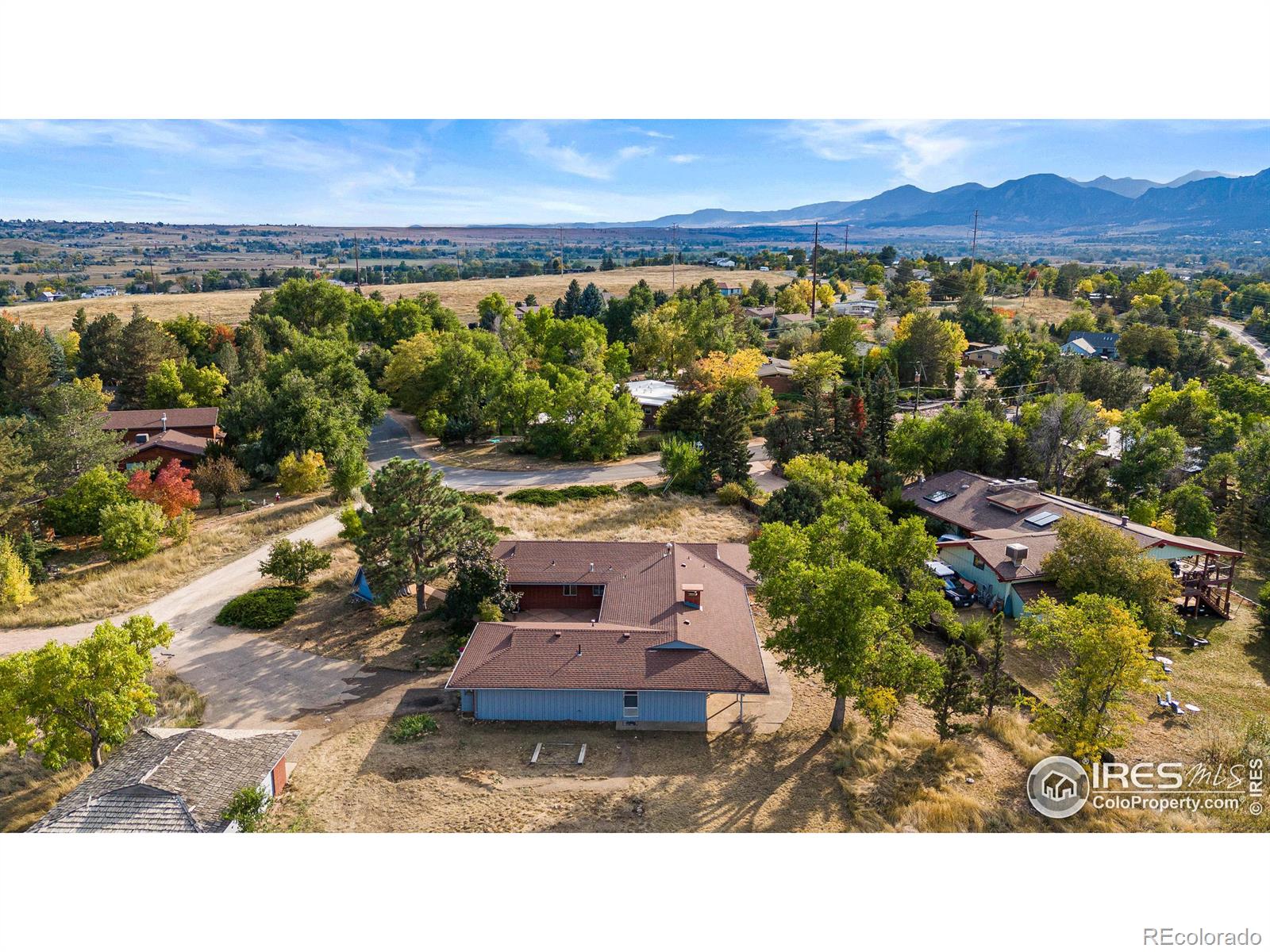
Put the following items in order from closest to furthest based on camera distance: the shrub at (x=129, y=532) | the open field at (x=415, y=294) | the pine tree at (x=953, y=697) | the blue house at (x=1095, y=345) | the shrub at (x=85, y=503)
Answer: the pine tree at (x=953, y=697)
the shrub at (x=129, y=532)
the shrub at (x=85, y=503)
the blue house at (x=1095, y=345)
the open field at (x=415, y=294)

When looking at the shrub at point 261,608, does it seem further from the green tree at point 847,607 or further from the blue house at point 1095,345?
the blue house at point 1095,345

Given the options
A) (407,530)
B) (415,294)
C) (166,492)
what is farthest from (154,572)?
(415,294)

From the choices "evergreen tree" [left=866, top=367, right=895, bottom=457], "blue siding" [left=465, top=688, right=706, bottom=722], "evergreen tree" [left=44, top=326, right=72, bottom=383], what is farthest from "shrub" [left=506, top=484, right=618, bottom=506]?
"evergreen tree" [left=44, top=326, right=72, bottom=383]

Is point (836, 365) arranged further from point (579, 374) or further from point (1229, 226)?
point (1229, 226)

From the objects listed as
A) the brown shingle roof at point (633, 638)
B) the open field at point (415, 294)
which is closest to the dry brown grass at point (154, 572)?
the brown shingle roof at point (633, 638)

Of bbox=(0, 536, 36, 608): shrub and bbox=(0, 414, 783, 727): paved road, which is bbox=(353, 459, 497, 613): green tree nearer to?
bbox=(0, 414, 783, 727): paved road

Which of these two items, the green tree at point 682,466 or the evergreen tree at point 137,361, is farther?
the evergreen tree at point 137,361

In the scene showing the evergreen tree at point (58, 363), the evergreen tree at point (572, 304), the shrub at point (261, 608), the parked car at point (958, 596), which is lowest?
the parked car at point (958, 596)
